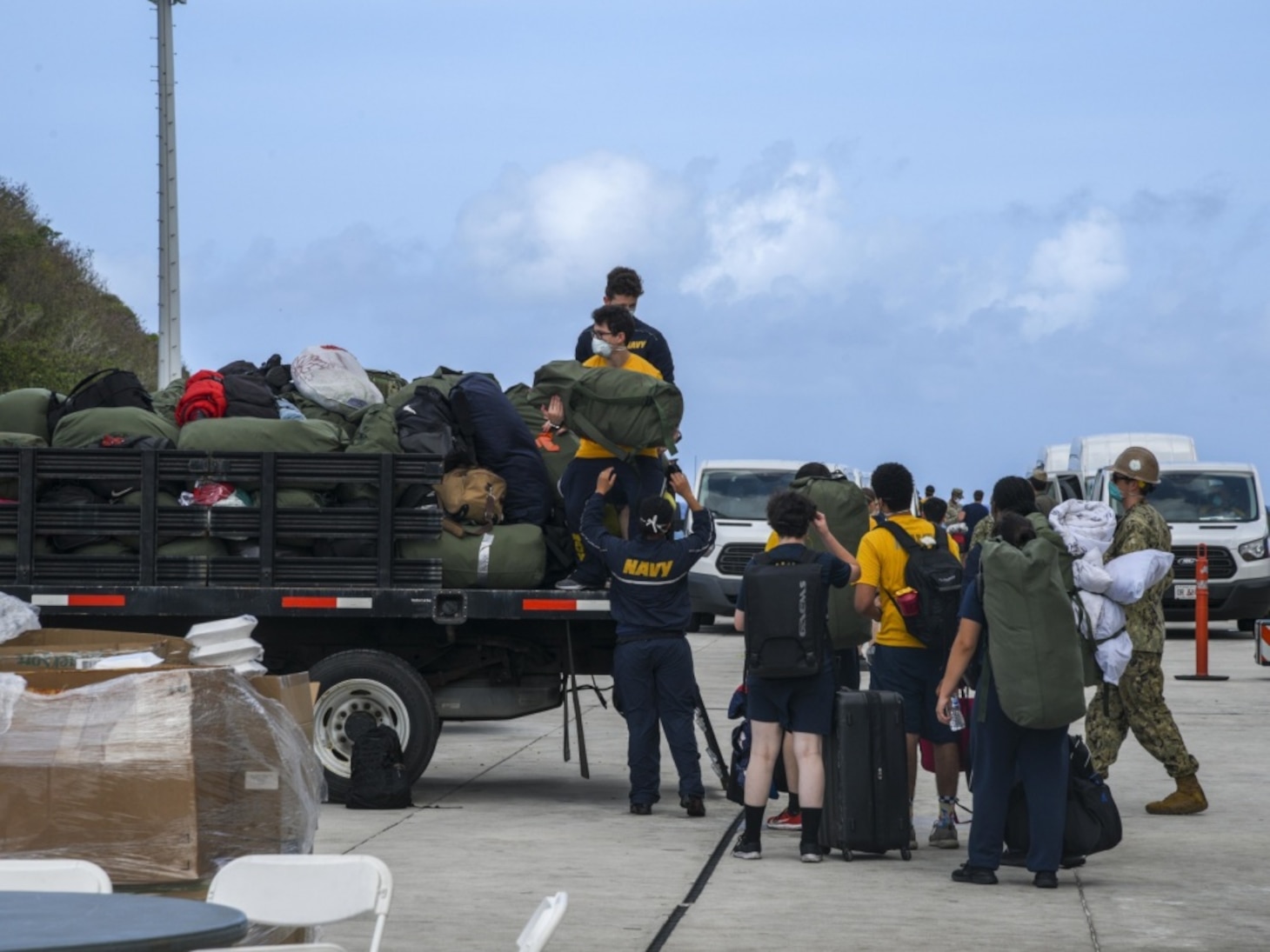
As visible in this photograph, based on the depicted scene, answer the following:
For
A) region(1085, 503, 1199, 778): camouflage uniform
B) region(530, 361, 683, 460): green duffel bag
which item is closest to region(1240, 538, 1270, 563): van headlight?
region(1085, 503, 1199, 778): camouflage uniform

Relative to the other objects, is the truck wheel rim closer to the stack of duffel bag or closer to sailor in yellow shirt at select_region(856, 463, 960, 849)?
the stack of duffel bag

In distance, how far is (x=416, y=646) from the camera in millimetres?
12125

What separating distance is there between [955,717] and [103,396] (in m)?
5.45

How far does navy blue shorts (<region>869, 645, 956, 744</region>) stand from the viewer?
33.9 feet

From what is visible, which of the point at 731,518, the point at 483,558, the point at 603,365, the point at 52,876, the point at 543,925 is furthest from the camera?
the point at 731,518

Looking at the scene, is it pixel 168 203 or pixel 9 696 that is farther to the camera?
pixel 168 203

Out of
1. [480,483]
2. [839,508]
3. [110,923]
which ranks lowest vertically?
[110,923]

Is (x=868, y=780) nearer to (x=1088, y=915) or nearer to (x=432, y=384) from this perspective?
(x=1088, y=915)

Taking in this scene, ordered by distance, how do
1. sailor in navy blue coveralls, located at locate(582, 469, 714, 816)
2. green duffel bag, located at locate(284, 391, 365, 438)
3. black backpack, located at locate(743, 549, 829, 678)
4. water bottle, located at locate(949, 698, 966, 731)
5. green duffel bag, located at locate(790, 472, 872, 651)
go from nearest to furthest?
1. water bottle, located at locate(949, 698, 966, 731)
2. black backpack, located at locate(743, 549, 829, 678)
3. sailor in navy blue coveralls, located at locate(582, 469, 714, 816)
4. green duffel bag, located at locate(790, 472, 872, 651)
5. green duffel bag, located at locate(284, 391, 365, 438)

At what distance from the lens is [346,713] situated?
1180 centimetres

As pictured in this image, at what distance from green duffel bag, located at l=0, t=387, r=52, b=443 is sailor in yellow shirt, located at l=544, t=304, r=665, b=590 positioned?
294cm

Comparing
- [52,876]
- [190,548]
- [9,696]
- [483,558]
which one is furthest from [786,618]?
[52,876]

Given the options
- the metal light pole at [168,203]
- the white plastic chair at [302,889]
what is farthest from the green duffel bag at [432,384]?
the metal light pole at [168,203]

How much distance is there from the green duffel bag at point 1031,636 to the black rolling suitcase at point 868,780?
0.84 metres
